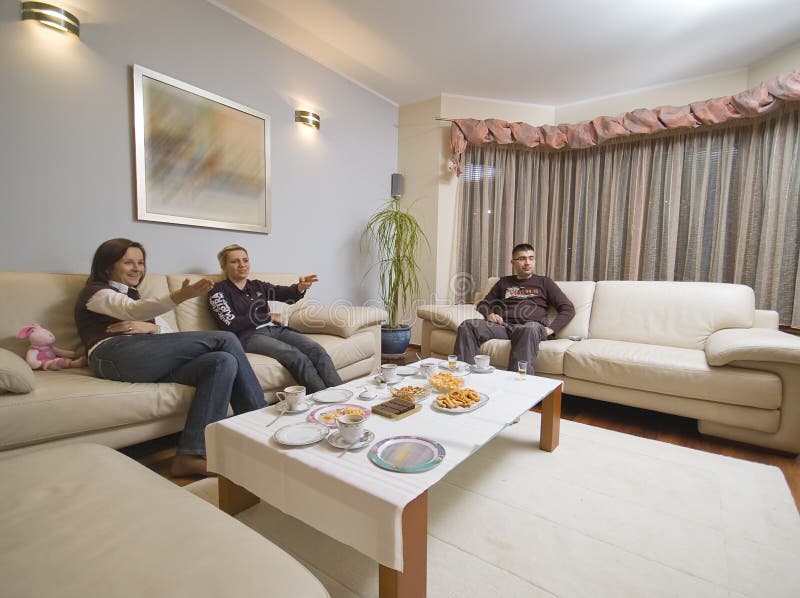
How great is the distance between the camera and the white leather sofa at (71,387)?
4.07 ft

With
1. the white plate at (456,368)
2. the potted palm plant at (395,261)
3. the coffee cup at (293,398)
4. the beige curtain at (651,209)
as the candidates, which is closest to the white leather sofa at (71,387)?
the coffee cup at (293,398)

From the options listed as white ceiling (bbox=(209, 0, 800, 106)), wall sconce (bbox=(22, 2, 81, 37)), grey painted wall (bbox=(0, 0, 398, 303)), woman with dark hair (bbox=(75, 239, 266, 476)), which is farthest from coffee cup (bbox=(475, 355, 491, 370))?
wall sconce (bbox=(22, 2, 81, 37))

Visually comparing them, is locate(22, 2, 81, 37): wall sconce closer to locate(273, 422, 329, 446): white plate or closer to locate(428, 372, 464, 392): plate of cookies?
locate(273, 422, 329, 446): white plate

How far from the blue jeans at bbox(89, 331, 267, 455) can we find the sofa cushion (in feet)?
0.83

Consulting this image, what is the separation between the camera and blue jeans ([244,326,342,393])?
1943mm

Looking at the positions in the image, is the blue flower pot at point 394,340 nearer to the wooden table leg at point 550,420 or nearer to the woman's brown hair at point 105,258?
the wooden table leg at point 550,420

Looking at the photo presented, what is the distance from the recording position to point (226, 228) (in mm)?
2529

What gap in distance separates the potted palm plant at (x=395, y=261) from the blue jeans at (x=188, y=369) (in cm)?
193

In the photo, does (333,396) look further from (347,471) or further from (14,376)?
(14,376)

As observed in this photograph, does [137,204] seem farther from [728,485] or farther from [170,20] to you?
[728,485]

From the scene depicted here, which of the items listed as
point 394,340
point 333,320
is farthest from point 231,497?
point 394,340

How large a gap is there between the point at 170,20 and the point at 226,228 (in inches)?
47.0

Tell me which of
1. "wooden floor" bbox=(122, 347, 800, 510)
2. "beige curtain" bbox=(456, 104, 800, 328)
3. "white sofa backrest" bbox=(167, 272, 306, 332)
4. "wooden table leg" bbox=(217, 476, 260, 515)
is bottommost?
"wooden floor" bbox=(122, 347, 800, 510)

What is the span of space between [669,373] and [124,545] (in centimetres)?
233
